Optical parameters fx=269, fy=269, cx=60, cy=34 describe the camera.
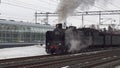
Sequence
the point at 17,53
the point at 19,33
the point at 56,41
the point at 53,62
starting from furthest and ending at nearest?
the point at 19,33 → the point at 17,53 → the point at 56,41 → the point at 53,62

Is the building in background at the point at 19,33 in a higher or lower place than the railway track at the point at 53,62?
higher

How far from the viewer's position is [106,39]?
37406 mm

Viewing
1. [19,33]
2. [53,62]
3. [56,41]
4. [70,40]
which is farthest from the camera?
[19,33]

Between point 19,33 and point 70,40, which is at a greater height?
point 19,33

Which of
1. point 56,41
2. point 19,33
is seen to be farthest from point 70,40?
point 19,33

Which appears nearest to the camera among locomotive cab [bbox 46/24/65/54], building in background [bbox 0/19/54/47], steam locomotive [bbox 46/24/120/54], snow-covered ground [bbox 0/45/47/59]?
snow-covered ground [bbox 0/45/47/59]

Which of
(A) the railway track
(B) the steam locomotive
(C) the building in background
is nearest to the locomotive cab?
(B) the steam locomotive

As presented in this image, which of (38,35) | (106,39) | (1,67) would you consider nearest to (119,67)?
(1,67)

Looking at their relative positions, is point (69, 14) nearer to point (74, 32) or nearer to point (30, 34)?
point (74, 32)

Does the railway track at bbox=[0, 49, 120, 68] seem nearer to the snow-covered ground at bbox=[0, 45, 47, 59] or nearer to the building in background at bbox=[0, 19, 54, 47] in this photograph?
the snow-covered ground at bbox=[0, 45, 47, 59]

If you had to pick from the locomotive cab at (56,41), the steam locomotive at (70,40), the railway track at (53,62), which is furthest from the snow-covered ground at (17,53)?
the railway track at (53,62)

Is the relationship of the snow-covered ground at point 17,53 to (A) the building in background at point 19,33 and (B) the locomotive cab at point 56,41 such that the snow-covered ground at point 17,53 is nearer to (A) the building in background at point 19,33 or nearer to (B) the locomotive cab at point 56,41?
(B) the locomotive cab at point 56,41

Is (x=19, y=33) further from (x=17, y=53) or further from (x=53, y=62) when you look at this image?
(x=53, y=62)

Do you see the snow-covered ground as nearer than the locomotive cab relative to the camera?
Yes
